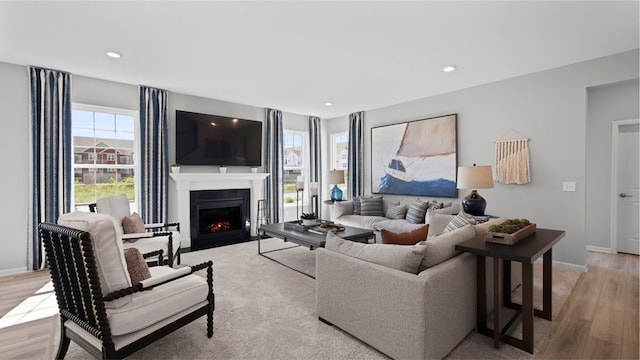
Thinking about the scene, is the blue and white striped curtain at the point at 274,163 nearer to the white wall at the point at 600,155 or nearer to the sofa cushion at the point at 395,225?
the sofa cushion at the point at 395,225

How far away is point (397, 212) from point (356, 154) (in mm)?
1789

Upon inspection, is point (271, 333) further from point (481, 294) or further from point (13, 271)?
point (13, 271)

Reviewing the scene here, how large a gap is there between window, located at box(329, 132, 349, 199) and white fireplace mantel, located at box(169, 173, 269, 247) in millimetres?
1981

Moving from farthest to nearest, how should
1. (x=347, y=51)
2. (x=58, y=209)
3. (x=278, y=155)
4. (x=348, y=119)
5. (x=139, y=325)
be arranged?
(x=348, y=119)
(x=278, y=155)
(x=58, y=209)
(x=347, y=51)
(x=139, y=325)

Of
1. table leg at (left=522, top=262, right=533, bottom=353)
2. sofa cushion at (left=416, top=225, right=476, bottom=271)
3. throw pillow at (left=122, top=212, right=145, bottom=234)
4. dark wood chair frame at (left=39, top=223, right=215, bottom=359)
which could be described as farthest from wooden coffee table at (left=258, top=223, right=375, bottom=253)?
table leg at (left=522, top=262, right=533, bottom=353)

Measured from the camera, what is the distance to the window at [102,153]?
171 inches

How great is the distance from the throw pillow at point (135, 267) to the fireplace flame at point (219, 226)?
359 cm

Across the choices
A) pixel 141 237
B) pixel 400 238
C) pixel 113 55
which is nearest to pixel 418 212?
pixel 400 238

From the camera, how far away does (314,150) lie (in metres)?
7.23

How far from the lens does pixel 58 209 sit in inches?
159

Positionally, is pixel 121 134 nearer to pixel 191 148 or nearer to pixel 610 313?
pixel 191 148

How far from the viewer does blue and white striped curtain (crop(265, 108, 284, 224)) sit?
6.34 metres

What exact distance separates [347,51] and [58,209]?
4.28 m

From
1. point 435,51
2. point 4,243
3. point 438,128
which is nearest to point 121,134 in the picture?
point 4,243
